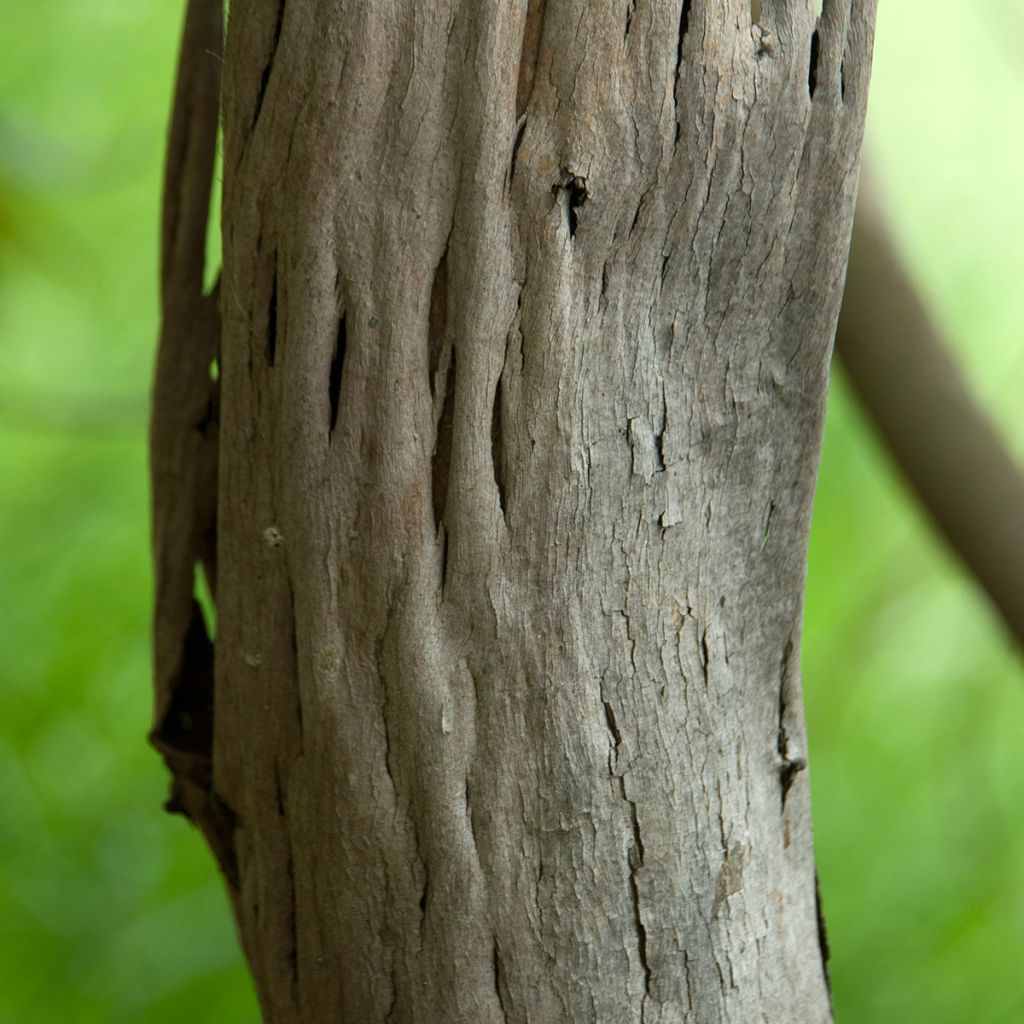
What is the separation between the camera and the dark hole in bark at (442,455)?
0.57m

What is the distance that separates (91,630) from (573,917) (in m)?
1.05

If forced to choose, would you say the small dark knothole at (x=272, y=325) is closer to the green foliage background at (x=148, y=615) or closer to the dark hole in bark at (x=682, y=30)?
the dark hole in bark at (x=682, y=30)

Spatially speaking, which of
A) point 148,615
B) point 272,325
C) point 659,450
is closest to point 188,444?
point 272,325

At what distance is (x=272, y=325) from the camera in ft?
1.95

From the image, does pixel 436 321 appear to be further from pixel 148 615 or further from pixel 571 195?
pixel 148 615

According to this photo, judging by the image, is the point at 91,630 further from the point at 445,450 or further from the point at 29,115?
the point at 445,450

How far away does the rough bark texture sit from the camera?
1.79ft

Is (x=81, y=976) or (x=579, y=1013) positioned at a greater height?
(x=81, y=976)

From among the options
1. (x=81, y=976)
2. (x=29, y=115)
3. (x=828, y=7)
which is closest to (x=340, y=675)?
(x=828, y=7)

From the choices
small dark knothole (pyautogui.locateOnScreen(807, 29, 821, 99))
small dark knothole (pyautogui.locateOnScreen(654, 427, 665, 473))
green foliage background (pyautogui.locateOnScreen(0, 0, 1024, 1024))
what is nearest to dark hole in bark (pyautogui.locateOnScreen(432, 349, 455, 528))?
small dark knothole (pyautogui.locateOnScreen(654, 427, 665, 473))

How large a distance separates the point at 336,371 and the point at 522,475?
0.11 metres

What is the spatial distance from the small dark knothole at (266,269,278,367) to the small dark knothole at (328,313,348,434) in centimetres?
4

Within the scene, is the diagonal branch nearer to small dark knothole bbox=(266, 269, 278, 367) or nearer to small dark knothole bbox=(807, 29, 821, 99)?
small dark knothole bbox=(807, 29, 821, 99)

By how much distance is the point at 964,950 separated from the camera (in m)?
1.51
